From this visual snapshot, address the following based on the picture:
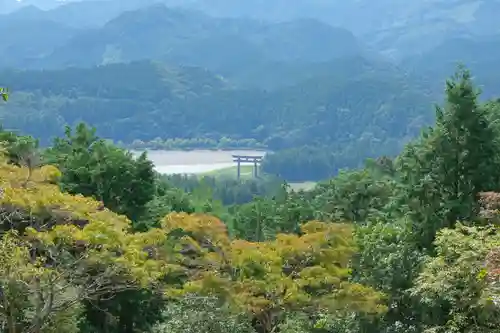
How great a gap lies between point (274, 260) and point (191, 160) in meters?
141

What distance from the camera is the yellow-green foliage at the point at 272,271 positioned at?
15.4m

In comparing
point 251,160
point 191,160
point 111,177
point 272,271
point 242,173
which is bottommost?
point 272,271

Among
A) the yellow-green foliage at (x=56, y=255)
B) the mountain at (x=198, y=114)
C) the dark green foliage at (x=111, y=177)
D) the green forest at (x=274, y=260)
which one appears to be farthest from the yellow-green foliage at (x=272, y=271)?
the mountain at (x=198, y=114)

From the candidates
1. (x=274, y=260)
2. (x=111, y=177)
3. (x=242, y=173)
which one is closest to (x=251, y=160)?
(x=242, y=173)

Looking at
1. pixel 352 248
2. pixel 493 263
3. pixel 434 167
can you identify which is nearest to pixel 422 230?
pixel 434 167

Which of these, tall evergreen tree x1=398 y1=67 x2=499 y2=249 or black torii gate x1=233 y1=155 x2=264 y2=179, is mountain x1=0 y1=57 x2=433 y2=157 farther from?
tall evergreen tree x1=398 y1=67 x2=499 y2=249

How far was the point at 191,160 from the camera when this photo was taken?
513 feet

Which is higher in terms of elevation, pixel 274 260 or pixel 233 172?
pixel 233 172

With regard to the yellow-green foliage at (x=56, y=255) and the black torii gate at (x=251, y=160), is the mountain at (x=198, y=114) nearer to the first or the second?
the black torii gate at (x=251, y=160)

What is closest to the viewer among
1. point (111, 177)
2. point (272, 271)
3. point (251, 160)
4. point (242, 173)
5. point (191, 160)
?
point (272, 271)

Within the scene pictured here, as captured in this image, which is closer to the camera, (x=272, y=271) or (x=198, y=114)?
(x=272, y=271)

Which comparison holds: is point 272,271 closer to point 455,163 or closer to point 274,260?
point 274,260

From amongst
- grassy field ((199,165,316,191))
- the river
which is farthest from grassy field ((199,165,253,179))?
the river

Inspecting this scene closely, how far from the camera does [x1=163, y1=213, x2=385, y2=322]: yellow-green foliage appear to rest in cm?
1540
